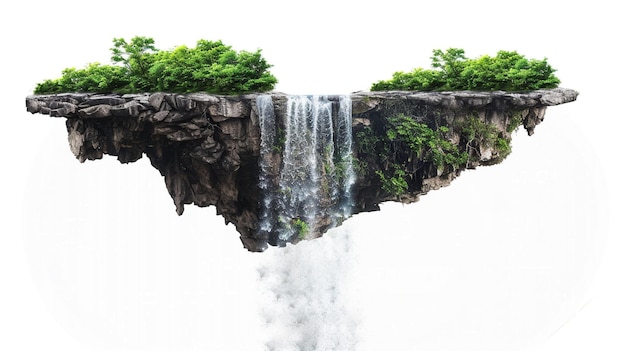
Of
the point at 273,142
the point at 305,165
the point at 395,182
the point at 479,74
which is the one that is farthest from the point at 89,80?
the point at 479,74

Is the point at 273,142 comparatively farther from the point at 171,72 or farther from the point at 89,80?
the point at 89,80

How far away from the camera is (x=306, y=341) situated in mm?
14227

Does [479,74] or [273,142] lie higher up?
[479,74]

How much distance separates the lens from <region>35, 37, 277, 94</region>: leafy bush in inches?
517

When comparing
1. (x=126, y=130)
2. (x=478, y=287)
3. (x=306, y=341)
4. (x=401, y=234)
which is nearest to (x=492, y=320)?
(x=478, y=287)

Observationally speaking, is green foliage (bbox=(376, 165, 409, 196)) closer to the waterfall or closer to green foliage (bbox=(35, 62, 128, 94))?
the waterfall

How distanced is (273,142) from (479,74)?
12.7ft

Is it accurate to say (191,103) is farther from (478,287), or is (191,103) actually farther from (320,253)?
(478,287)

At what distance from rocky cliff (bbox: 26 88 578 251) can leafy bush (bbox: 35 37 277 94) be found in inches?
13.2

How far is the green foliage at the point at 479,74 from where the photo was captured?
13.6 metres

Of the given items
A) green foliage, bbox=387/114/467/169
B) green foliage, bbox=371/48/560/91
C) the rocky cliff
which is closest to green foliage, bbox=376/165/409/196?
the rocky cliff

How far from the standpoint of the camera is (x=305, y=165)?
Result: 1367 centimetres

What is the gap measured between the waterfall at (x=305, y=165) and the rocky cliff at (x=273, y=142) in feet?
0.13

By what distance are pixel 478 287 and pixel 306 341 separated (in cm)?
332
